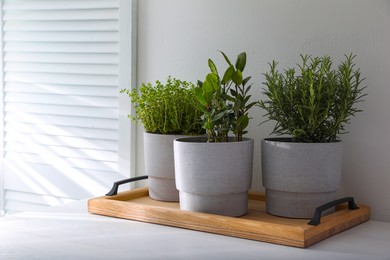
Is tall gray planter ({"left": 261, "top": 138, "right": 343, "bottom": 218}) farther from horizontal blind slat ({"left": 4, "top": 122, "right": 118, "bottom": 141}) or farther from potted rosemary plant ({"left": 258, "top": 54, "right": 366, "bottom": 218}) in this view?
horizontal blind slat ({"left": 4, "top": 122, "right": 118, "bottom": 141})

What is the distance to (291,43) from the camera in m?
1.41

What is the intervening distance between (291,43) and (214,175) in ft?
1.26

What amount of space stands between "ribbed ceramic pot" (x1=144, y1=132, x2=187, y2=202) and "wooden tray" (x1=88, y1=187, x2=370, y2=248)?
26 millimetres

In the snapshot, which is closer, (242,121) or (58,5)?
(242,121)

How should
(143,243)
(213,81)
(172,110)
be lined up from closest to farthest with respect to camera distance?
(143,243) → (213,81) → (172,110)

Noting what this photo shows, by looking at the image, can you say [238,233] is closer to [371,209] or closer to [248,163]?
[248,163]

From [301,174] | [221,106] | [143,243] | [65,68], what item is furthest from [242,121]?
[65,68]

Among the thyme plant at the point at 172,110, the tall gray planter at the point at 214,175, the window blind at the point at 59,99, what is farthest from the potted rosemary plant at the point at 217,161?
the window blind at the point at 59,99

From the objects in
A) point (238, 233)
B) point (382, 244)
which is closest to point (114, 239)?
point (238, 233)

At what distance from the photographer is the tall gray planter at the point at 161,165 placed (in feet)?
4.64

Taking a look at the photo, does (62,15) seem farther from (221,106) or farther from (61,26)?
(221,106)

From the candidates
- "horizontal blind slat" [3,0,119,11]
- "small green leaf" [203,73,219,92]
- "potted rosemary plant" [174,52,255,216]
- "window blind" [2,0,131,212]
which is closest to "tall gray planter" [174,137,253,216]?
"potted rosemary plant" [174,52,255,216]

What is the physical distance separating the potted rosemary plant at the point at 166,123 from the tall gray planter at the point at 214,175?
0.14 m

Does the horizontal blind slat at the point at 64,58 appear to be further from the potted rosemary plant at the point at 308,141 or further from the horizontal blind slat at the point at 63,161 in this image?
the potted rosemary plant at the point at 308,141
